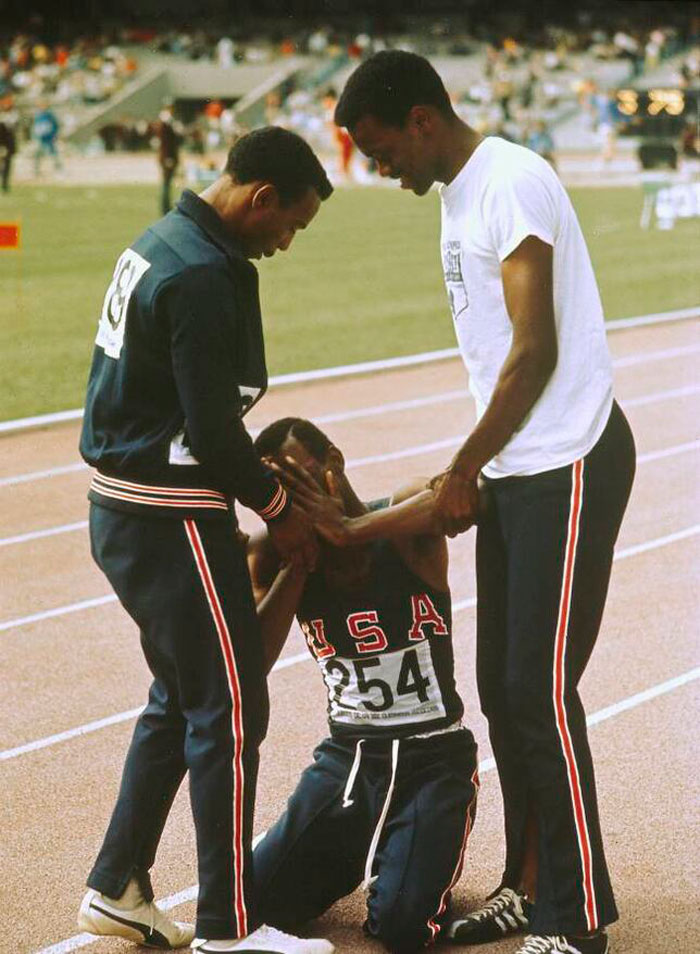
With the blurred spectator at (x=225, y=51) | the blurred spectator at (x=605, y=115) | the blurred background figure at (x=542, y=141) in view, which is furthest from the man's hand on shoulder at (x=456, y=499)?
the blurred spectator at (x=225, y=51)

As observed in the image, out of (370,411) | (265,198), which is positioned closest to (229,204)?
(265,198)

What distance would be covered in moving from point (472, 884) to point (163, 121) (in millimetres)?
26845

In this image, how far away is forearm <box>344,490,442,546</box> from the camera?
3.84m

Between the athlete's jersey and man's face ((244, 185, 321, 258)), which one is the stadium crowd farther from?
man's face ((244, 185, 321, 258))

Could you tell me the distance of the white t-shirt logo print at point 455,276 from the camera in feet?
11.8

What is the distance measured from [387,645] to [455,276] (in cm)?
105

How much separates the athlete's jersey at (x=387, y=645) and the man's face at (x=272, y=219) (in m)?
0.91

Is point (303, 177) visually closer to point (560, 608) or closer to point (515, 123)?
point (560, 608)

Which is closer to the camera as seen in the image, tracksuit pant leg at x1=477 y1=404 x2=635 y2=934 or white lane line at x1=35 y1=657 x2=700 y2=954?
tracksuit pant leg at x1=477 y1=404 x2=635 y2=934

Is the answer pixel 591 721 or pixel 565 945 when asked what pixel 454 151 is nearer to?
pixel 565 945

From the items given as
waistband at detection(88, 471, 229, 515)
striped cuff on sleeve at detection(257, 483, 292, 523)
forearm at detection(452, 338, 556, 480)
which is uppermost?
forearm at detection(452, 338, 556, 480)

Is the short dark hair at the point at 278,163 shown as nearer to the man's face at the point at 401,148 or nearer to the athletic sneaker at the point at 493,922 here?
the man's face at the point at 401,148

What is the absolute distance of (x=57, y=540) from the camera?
8.18 meters

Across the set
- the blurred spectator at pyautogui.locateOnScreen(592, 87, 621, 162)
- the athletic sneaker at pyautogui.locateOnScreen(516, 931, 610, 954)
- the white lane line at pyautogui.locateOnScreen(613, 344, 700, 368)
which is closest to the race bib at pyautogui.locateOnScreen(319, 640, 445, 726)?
the athletic sneaker at pyautogui.locateOnScreen(516, 931, 610, 954)
